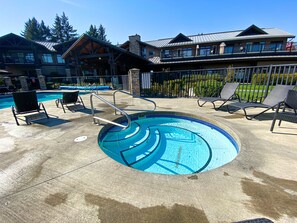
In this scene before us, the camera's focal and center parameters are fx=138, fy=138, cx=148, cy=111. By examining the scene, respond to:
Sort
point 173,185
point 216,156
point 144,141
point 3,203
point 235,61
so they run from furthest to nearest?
point 235,61
point 144,141
point 216,156
point 173,185
point 3,203

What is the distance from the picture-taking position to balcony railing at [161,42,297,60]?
1992cm

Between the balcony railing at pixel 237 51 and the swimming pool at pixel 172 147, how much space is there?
67.1ft

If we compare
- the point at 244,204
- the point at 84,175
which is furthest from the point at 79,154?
the point at 244,204

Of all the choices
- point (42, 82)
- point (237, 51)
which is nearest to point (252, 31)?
point (237, 51)

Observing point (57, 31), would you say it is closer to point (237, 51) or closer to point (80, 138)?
point (237, 51)

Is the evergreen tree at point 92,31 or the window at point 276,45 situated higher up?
the evergreen tree at point 92,31

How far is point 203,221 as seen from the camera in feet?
4.86

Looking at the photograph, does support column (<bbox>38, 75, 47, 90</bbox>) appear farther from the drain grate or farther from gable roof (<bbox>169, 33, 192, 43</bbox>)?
gable roof (<bbox>169, 33, 192, 43</bbox>)

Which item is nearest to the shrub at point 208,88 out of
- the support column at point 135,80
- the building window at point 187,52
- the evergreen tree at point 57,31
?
the support column at point 135,80

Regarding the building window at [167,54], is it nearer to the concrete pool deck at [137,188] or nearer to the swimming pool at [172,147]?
the swimming pool at [172,147]

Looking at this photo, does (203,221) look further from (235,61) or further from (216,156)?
(235,61)

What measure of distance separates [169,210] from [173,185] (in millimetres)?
393

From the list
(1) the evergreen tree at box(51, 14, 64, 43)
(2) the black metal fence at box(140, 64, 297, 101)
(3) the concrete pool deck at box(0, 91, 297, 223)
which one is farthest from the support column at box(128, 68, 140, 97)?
(1) the evergreen tree at box(51, 14, 64, 43)

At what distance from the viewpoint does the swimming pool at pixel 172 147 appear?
3281mm
